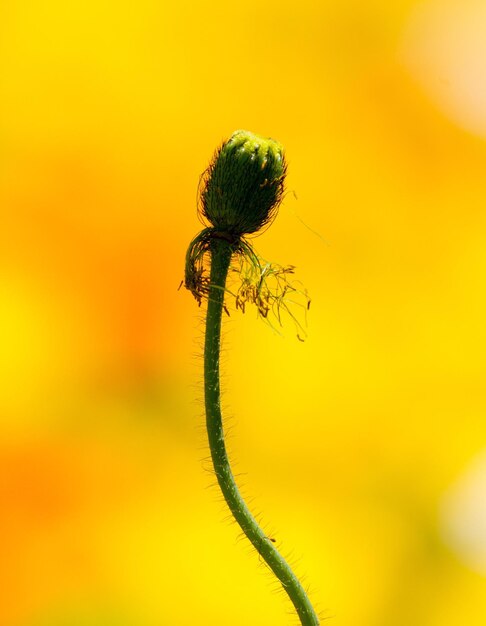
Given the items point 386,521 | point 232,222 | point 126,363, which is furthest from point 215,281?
point 386,521

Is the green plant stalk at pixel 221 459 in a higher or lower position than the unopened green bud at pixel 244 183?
lower

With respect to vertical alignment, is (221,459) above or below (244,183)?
below

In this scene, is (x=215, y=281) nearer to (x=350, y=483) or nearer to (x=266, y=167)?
(x=266, y=167)

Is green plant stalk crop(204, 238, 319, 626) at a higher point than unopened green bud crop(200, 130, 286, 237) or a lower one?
lower
